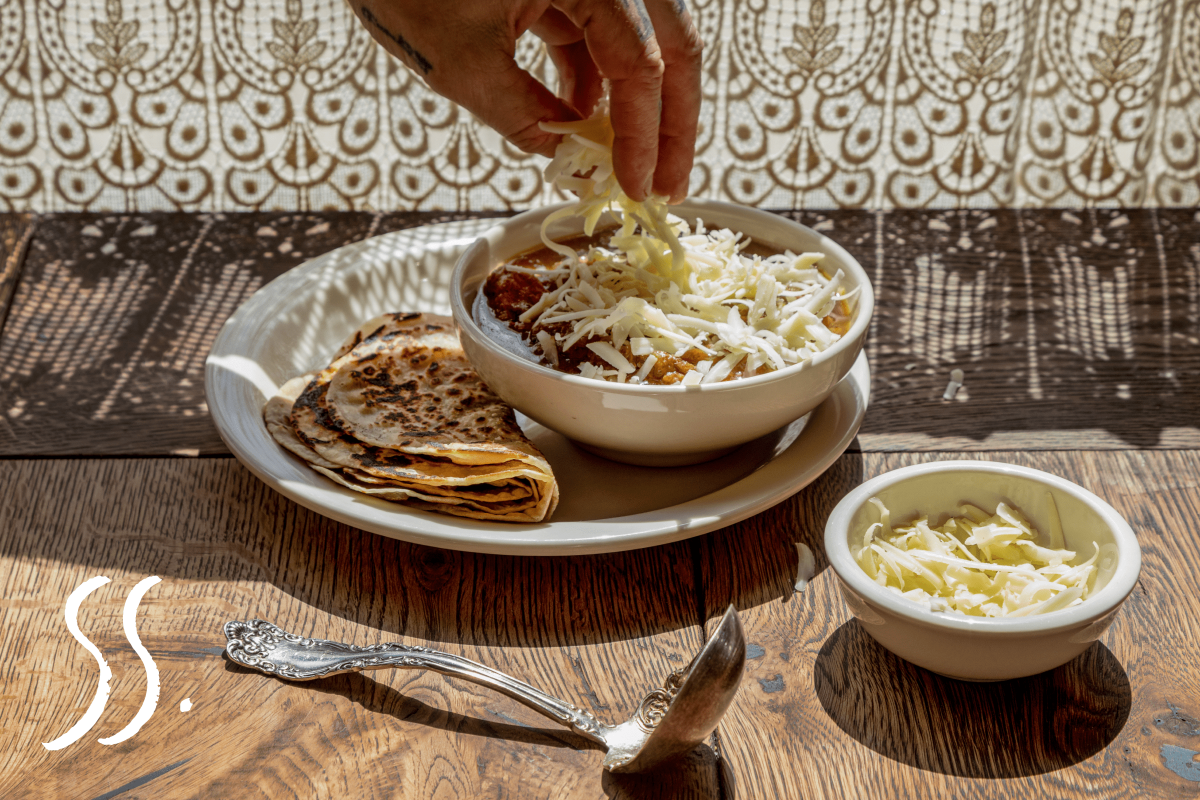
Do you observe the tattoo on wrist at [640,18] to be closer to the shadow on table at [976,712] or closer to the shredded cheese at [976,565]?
the shredded cheese at [976,565]

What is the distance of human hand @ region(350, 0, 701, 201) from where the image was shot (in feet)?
4.55

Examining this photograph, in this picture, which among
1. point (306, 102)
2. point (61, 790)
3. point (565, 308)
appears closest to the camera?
point (61, 790)

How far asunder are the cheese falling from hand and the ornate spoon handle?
43 cm

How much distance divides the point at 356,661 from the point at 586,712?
26cm

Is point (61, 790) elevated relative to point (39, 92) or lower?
lower

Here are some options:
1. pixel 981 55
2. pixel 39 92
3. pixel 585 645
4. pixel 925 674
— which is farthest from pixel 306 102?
pixel 925 674

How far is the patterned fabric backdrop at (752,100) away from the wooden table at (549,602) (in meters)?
0.96

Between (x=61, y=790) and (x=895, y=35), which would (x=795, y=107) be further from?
(x=61, y=790)

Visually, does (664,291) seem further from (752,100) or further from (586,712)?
(752,100)

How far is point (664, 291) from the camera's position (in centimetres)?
149

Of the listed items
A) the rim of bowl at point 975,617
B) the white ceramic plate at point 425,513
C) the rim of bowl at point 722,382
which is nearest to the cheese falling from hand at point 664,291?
the rim of bowl at point 722,382

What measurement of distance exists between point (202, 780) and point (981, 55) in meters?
2.63

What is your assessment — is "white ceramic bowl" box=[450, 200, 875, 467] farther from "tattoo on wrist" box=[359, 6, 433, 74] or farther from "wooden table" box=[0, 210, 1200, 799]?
"tattoo on wrist" box=[359, 6, 433, 74]

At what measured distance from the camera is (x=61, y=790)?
992mm
